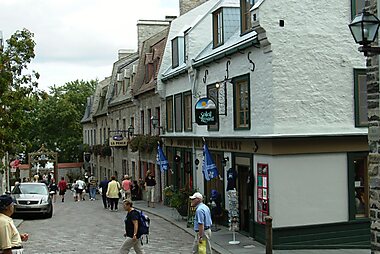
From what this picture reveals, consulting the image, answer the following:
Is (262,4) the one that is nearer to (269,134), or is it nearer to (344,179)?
(269,134)

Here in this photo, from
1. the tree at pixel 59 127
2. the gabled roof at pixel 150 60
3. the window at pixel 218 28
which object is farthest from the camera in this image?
the tree at pixel 59 127

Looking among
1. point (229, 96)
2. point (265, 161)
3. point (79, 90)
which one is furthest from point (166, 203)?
point (79, 90)

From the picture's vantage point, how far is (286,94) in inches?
583

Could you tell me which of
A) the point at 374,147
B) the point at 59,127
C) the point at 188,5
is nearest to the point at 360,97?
the point at 374,147

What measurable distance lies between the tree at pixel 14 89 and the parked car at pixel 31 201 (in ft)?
13.8

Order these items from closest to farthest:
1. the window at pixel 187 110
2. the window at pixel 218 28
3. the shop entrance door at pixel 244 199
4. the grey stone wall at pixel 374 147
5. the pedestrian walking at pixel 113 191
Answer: the grey stone wall at pixel 374 147, the shop entrance door at pixel 244 199, the window at pixel 218 28, the window at pixel 187 110, the pedestrian walking at pixel 113 191

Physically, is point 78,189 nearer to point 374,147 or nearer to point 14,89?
point 14,89

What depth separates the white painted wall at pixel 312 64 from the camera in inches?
580

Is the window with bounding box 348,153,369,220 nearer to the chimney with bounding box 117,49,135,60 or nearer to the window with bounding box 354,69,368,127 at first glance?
the window with bounding box 354,69,368,127

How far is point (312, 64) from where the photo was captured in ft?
→ 49.2

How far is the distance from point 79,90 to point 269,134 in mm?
59220

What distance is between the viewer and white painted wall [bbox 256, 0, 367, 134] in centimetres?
1474

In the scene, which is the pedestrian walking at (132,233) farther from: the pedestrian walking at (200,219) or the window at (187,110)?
A: the window at (187,110)

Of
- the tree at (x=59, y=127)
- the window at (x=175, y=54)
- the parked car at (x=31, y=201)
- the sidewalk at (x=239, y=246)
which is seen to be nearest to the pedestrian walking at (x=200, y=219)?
the sidewalk at (x=239, y=246)
